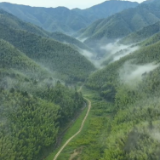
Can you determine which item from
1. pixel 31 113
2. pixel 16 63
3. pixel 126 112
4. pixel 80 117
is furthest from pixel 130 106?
pixel 16 63

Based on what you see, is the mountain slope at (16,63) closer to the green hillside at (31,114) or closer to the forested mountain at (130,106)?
the green hillside at (31,114)

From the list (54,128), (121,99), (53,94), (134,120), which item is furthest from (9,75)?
(134,120)

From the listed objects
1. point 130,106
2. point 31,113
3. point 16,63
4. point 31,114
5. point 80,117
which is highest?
point 16,63

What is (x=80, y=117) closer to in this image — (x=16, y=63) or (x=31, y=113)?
(x=31, y=113)

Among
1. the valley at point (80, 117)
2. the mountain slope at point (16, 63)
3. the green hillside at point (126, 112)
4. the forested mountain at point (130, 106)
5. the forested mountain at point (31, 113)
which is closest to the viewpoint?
the forested mountain at point (130, 106)

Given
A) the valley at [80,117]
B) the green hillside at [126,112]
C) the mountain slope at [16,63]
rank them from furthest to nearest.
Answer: the mountain slope at [16,63] → the valley at [80,117] → the green hillside at [126,112]

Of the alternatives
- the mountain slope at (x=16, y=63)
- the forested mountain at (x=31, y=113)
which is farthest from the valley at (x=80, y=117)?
the mountain slope at (x=16, y=63)

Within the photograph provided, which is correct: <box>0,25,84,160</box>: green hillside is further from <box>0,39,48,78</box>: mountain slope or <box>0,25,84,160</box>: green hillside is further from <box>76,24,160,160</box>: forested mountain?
<box>76,24,160,160</box>: forested mountain

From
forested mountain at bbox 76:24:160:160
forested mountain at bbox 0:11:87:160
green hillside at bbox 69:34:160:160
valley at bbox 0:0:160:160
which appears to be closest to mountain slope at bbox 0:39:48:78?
valley at bbox 0:0:160:160

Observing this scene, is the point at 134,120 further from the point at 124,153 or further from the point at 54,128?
the point at 54,128

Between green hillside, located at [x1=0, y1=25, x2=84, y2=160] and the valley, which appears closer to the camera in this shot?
the valley

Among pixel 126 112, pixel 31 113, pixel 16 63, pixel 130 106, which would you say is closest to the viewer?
pixel 31 113
